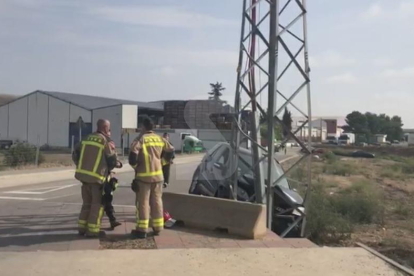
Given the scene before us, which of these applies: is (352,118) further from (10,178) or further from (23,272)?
(23,272)

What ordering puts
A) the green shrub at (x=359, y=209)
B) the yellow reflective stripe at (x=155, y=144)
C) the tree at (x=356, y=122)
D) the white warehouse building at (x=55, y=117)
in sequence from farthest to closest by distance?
the tree at (x=356, y=122) → the white warehouse building at (x=55, y=117) → the green shrub at (x=359, y=209) → the yellow reflective stripe at (x=155, y=144)

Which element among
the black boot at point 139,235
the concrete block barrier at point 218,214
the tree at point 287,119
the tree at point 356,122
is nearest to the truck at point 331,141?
the tree at point 356,122

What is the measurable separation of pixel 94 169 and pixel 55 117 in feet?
208

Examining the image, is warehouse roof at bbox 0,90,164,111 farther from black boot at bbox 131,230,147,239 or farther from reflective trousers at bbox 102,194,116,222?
black boot at bbox 131,230,147,239

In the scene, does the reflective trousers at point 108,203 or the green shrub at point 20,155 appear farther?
the green shrub at point 20,155

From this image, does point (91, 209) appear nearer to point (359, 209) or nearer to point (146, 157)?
point (146, 157)

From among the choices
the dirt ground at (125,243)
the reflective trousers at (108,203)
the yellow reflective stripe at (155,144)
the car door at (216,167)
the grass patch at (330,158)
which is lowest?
the grass patch at (330,158)

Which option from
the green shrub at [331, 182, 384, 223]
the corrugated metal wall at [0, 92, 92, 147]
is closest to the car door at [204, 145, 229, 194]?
the green shrub at [331, 182, 384, 223]

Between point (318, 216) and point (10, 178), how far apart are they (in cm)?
1329

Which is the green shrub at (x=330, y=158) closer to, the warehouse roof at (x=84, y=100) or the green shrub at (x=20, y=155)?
Result: the green shrub at (x=20, y=155)

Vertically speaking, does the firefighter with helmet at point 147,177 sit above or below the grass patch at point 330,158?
above

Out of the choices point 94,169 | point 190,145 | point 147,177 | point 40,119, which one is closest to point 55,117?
point 40,119

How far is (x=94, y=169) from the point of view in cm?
809

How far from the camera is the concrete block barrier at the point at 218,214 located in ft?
27.4
